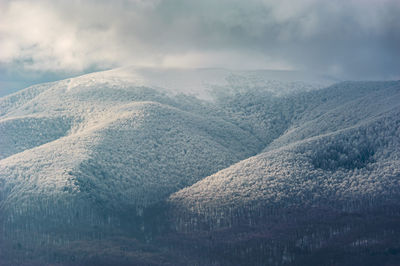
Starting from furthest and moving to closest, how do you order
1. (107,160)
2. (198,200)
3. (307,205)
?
(107,160)
(198,200)
(307,205)

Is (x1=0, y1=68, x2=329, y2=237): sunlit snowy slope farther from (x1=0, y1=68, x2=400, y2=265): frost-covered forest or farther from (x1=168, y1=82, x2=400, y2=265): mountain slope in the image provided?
(x1=168, y1=82, x2=400, y2=265): mountain slope

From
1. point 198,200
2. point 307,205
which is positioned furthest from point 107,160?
point 307,205

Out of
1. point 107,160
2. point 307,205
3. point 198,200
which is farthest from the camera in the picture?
point 107,160

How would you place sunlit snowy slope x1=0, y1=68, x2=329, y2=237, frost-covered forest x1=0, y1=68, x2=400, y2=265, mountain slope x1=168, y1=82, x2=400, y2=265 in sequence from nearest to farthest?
Result: 1. mountain slope x1=168, y1=82, x2=400, y2=265
2. frost-covered forest x1=0, y1=68, x2=400, y2=265
3. sunlit snowy slope x1=0, y1=68, x2=329, y2=237

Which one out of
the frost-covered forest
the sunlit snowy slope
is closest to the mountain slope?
the frost-covered forest

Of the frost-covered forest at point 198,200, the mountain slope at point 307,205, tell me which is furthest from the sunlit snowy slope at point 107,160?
the mountain slope at point 307,205

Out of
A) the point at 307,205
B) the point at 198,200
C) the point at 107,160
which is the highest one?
the point at 107,160

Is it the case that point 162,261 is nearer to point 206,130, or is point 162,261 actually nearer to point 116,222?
point 116,222

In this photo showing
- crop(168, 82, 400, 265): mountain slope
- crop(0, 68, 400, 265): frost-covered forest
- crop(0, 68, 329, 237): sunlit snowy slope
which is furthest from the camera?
crop(0, 68, 329, 237): sunlit snowy slope

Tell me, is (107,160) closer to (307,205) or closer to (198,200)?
(198,200)

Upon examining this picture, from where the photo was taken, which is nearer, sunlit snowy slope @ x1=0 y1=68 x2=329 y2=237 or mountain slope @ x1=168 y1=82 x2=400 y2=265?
mountain slope @ x1=168 y1=82 x2=400 y2=265

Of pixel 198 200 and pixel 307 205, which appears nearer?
pixel 307 205
